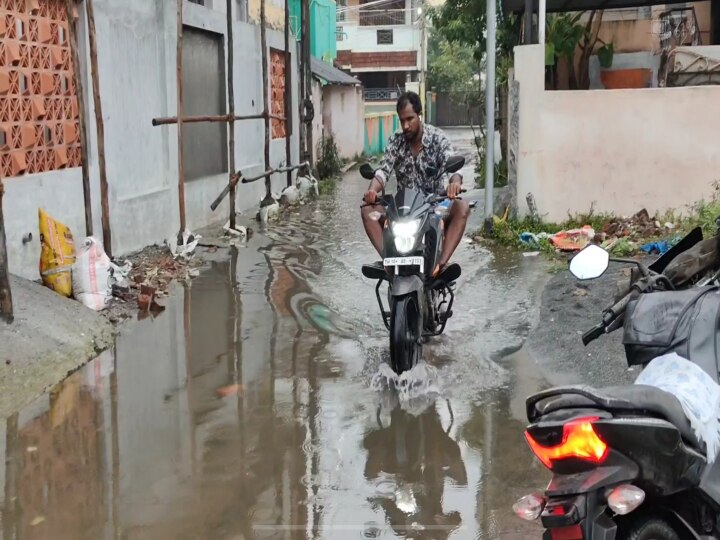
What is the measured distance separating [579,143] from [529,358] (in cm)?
507

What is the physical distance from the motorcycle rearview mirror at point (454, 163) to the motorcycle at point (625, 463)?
368 cm

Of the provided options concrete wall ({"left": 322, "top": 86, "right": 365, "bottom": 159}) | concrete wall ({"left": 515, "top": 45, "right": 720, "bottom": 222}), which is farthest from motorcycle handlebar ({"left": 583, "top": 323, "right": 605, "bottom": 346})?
concrete wall ({"left": 322, "top": 86, "right": 365, "bottom": 159})

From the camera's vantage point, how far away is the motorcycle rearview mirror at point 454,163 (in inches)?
249

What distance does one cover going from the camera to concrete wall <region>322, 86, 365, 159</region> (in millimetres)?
25156

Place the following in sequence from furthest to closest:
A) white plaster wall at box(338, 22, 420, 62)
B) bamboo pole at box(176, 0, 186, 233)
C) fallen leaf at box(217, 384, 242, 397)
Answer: white plaster wall at box(338, 22, 420, 62), bamboo pole at box(176, 0, 186, 233), fallen leaf at box(217, 384, 242, 397)

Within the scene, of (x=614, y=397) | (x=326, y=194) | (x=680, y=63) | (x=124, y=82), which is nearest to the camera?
(x=614, y=397)

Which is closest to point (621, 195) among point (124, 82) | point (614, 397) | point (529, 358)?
point (529, 358)

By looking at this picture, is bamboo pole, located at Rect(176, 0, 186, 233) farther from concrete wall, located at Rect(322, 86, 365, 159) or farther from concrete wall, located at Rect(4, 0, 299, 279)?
concrete wall, located at Rect(322, 86, 365, 159)

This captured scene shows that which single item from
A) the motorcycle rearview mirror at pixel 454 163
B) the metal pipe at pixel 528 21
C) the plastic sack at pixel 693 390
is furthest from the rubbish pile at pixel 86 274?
the metal pipe at pixel 528 21

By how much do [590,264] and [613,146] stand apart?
316 inches

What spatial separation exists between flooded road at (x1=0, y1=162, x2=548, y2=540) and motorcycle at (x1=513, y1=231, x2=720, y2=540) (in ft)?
3.92

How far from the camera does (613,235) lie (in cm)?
1016

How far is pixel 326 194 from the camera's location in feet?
58.0

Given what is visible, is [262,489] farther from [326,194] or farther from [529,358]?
[326,194]
